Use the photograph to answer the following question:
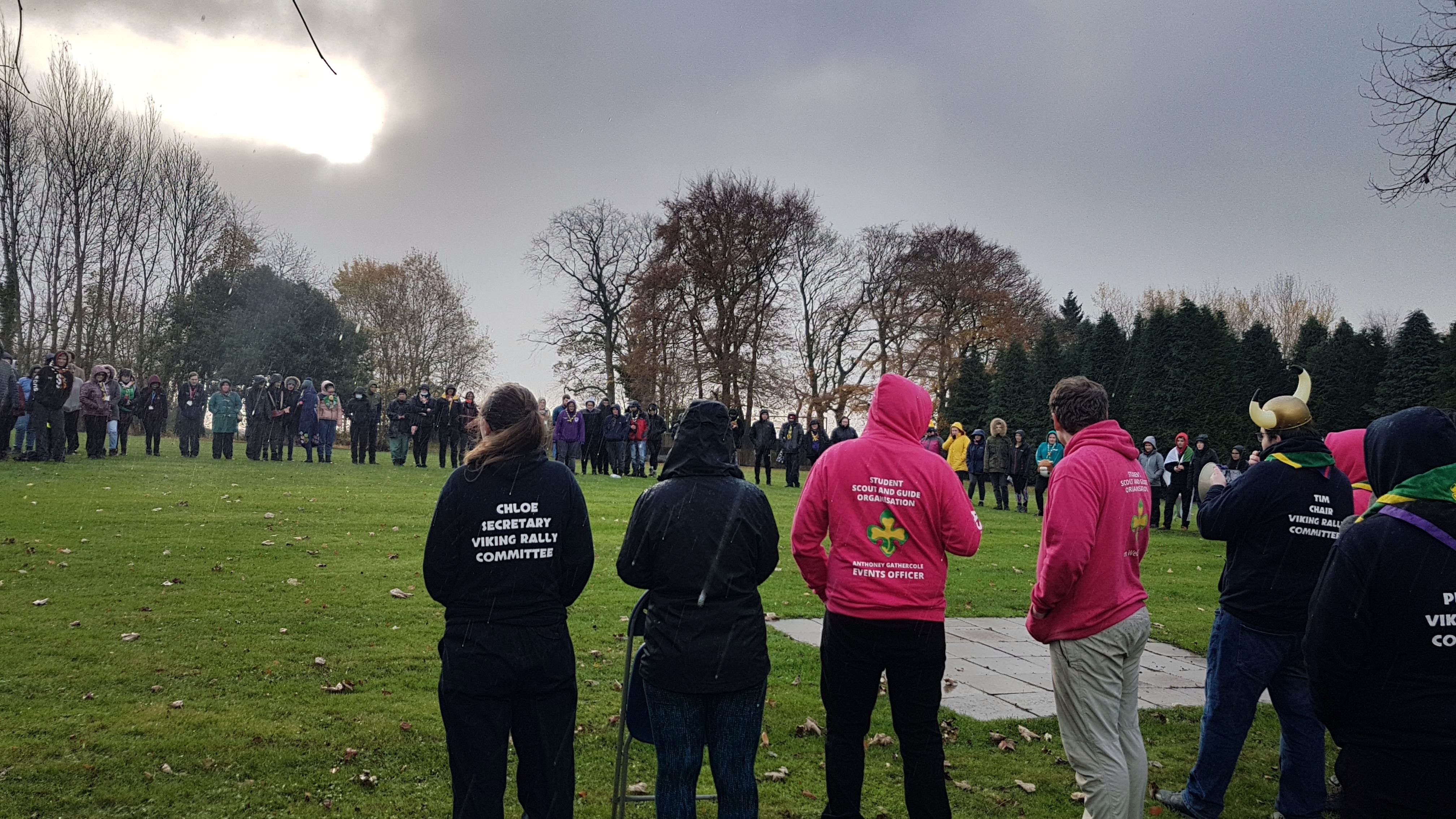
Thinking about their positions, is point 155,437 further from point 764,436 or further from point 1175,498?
point 1175,498

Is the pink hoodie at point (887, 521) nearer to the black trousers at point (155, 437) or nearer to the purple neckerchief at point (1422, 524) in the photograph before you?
the purple neckerchief at point (1422, 524)

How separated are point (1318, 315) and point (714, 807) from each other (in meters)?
66.4

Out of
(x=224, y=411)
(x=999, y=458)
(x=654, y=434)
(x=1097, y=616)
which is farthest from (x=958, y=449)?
(x=1097, y=616)

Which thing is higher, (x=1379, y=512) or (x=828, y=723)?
(x=1379, y=512)

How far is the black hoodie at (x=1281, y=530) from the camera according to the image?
4629 millimetres

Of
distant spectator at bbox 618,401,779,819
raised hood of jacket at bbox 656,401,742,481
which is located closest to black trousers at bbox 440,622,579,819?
distant spectator at bbox 618,401,779,819

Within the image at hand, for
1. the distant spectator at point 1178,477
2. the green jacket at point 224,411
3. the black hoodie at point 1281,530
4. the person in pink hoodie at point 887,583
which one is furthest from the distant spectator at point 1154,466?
the green jacket at point 224,411

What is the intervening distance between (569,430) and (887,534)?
2030cm

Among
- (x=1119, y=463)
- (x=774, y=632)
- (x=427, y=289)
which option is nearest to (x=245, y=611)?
(x=774, y=632)

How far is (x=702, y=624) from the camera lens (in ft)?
12.2

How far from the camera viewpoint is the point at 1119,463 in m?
4.30

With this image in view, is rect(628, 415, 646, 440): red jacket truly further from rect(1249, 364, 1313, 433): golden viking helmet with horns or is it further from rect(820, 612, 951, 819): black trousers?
rect(820, 612, 951, 819): black trousers

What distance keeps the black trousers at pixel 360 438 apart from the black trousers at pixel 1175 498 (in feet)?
63.9

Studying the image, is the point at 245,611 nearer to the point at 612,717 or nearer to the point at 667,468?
the point at 612,717
